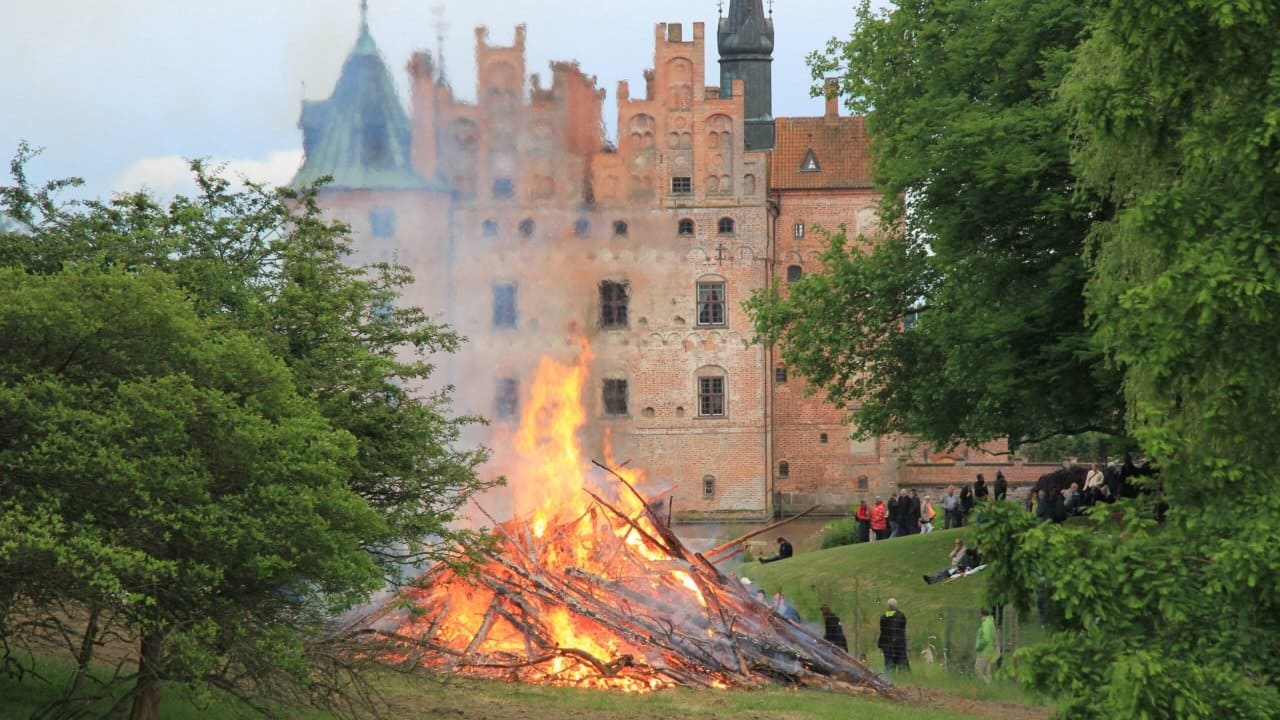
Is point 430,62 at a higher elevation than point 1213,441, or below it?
higher

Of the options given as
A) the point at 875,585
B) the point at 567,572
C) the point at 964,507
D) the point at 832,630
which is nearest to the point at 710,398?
the point at 964,507

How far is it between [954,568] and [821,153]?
3315 cm

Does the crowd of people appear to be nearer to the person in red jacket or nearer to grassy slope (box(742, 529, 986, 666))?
the person in red jacket

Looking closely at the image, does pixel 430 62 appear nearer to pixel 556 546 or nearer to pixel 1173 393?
pixel 556 546

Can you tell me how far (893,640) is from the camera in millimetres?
23562

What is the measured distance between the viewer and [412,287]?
162 ft

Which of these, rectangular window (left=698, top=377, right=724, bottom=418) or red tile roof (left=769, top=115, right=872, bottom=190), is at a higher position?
red tile roof (left=769, top=115, right=872, bottom=190)

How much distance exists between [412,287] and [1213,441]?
3730 cm

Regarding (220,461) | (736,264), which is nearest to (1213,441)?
(220,461)

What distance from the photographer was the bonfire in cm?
2192

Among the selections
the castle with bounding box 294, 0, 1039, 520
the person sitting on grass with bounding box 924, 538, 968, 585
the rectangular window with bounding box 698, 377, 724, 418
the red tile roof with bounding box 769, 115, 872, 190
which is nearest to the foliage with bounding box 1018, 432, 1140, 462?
the castle with bounding box 294, 0, 1039, 520

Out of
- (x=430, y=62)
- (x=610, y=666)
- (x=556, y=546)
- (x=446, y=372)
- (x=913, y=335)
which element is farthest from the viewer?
(x=446, y=372)

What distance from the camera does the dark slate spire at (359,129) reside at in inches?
1374

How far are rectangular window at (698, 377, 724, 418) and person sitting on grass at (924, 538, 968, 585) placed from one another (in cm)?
2780
